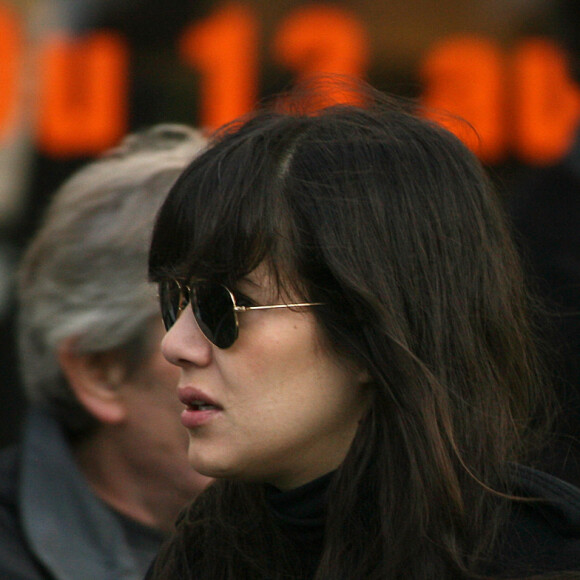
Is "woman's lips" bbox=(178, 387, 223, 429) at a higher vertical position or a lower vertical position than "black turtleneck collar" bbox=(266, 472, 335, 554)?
higher

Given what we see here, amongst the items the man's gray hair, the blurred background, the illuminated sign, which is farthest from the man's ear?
the illuminated sign

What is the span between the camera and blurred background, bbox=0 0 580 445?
4.76m

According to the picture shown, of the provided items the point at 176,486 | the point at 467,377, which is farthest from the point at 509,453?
the point at 176,486

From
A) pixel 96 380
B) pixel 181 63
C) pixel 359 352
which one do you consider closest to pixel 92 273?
pixel 96 380

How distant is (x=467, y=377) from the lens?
5.87ft

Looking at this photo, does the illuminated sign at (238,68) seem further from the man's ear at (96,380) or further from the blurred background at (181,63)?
the man's ear at (96,380)

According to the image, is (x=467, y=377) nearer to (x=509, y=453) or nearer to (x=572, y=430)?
(x=509, y=453)

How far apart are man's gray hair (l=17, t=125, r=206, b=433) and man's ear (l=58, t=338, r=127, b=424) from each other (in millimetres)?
23

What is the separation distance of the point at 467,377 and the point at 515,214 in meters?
1.59

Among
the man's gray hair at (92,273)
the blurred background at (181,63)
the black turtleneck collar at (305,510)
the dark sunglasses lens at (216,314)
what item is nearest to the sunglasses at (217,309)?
the dark sunglasses lens at (216,314)

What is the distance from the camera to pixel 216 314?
174 centimetres

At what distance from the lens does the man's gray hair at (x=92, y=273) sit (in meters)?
2.83

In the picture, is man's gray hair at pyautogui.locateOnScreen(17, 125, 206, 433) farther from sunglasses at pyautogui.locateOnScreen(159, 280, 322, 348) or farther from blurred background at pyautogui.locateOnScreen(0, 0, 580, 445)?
blurred background at pyautogui.locateOnScreen(0, 0, 580, 445)

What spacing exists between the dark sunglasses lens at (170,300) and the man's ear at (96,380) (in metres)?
0.97
